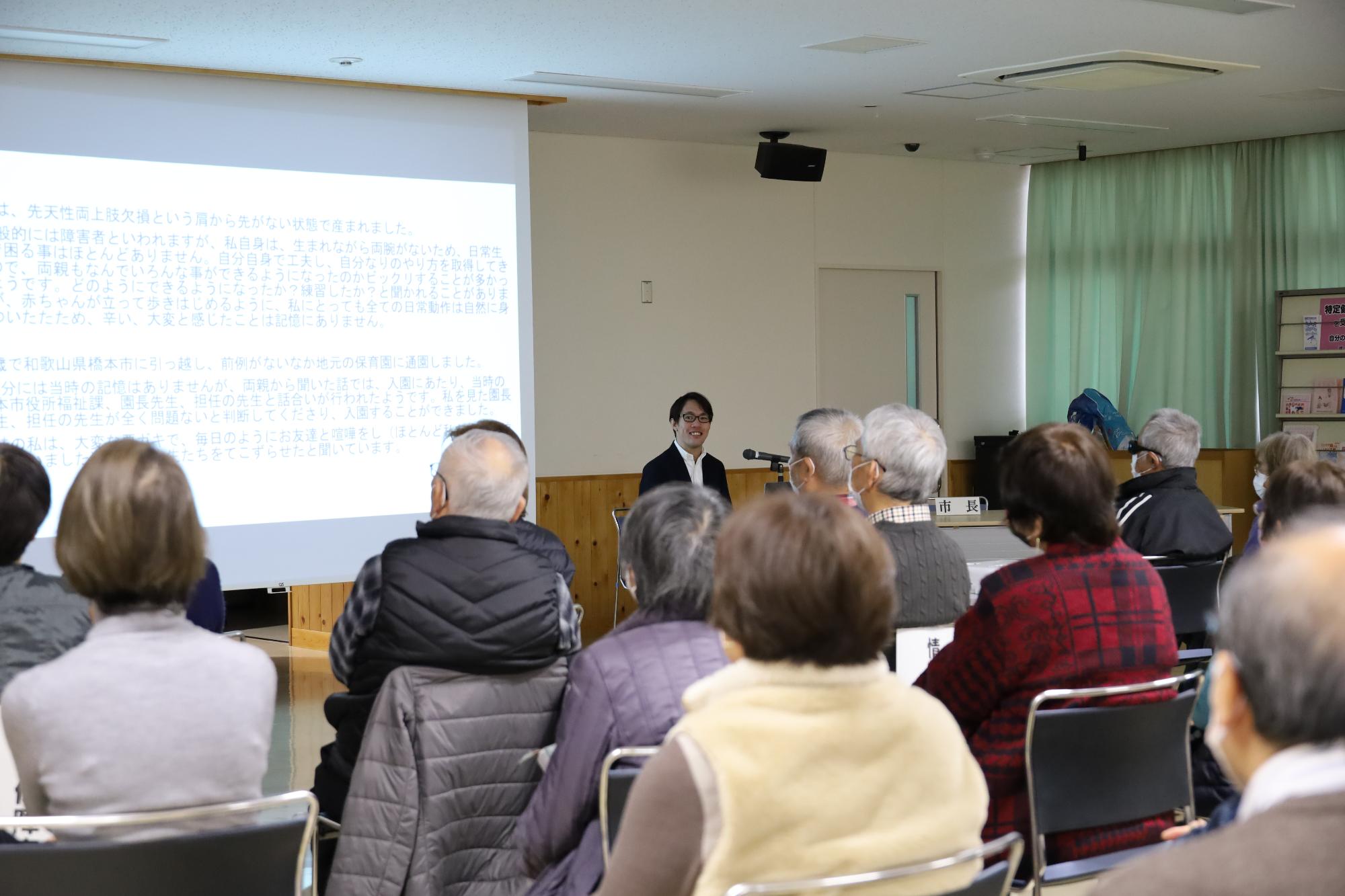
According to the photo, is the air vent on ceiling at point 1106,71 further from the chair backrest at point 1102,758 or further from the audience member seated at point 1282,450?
the chair backrest at point 1102,758

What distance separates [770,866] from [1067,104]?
659cm

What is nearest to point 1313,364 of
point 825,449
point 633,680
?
point 825,449

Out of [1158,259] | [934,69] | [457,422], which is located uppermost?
[934,69]

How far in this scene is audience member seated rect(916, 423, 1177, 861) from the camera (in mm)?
2426

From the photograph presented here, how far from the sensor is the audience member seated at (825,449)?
4.02 meters

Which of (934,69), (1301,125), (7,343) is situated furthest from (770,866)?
(1301,125)

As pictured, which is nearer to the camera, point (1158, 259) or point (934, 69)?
point (934, 69)

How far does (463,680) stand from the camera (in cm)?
263

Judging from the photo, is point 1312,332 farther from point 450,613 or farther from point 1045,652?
point 450,613

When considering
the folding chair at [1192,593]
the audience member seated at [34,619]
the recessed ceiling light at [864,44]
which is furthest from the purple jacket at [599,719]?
the recessed ceiling light at [864,44]

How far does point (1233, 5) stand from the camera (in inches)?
204

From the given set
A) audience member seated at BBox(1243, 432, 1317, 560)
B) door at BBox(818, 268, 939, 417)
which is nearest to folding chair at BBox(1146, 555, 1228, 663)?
audience member seated at BBox(1243, 432, 1317, 560)

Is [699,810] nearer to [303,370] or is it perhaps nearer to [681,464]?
[303,370]

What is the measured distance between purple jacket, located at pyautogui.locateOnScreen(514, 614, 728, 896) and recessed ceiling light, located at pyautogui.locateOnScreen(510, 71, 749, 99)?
4.49m
